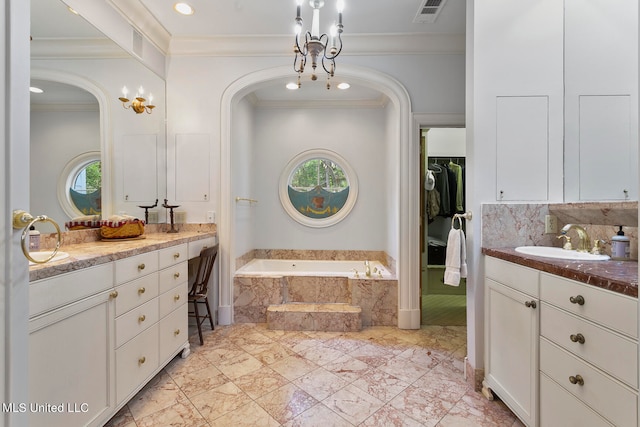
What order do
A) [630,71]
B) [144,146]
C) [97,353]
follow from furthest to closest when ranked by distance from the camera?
[144,146] < [630,71] < [97,353]

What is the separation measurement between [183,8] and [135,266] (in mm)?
2128

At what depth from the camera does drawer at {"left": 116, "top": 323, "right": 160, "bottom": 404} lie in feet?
5.11

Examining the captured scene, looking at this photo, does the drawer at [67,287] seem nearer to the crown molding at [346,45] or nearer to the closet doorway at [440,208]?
the crown molding at [346,45]

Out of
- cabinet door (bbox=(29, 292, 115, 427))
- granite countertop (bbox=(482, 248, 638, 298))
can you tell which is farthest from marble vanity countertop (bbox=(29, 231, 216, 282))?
granite countertop (bbox=(482, 248, 638, 298))

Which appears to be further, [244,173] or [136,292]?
[244,173]

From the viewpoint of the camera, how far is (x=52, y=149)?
1.80 m

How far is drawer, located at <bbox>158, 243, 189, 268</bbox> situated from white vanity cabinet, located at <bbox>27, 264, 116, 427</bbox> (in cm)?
46

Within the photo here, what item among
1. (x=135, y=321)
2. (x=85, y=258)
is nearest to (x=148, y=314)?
(x=135, y=321)

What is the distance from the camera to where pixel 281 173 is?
3984 mm

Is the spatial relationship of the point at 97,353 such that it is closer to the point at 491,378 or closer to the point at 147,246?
the point at 147,246

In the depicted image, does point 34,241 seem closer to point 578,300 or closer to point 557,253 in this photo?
point 578,300

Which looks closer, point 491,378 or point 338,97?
point 491,378

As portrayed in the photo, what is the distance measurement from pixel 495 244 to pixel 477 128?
29.2 inches

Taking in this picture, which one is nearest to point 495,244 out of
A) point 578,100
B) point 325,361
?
point 578,100
